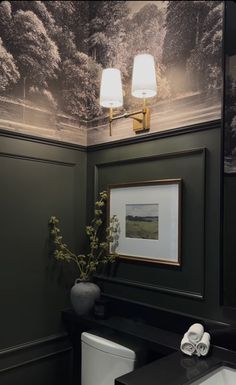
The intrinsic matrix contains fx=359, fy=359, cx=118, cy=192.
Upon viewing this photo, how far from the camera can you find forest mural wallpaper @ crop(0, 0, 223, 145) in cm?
184

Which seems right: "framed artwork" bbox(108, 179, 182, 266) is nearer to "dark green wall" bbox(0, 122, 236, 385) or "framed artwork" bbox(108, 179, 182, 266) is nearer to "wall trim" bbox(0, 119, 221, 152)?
"dark green wall" bbox(0, 122, 236, 385)

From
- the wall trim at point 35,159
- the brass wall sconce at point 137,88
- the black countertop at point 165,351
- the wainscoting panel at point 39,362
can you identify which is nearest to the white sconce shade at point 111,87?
the brass wall sconce at point 137,88

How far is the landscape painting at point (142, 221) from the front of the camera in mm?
1988

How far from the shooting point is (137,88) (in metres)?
1.90

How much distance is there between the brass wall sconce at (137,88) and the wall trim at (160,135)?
2.2 inches

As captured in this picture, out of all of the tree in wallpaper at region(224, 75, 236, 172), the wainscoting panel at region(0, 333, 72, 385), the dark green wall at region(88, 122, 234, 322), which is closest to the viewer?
the tree in wallpaper at region(224, 75, 236, 172)

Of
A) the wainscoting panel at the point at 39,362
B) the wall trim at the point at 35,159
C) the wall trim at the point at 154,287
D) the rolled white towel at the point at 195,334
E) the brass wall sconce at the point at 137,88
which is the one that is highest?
the brass wall sconce at the point at 137,88

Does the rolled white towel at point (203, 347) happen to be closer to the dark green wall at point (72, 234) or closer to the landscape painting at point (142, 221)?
the dark green wall at point (72, 234)

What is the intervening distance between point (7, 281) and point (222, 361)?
3.81 ft

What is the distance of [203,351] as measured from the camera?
1.54 m

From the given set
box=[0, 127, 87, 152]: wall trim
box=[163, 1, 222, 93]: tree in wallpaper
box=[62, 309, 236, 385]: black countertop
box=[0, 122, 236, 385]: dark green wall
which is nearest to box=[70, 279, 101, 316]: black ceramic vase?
box=[62, 309, 236, 385]: black countertop

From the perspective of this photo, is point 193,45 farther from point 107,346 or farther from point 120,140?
point 107,346

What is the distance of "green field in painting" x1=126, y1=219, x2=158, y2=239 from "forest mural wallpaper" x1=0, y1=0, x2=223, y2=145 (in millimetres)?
537

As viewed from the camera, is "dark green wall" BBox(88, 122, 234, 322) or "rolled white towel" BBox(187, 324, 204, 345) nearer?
"rolled white towel" BBox(187, 324, 204, 345)
